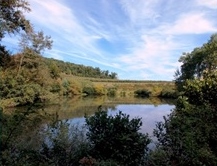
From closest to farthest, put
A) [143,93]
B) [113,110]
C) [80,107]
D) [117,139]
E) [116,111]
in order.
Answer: [117,139], [116,111], [113,110], [80,107], [143,93]

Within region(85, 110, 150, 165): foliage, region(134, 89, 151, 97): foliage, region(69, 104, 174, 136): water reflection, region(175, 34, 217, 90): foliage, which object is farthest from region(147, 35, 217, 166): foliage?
region(134, 89, 151, 97): foliage

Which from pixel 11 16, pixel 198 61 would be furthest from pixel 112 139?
pixel 198 61

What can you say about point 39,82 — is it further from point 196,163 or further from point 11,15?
point 196,163

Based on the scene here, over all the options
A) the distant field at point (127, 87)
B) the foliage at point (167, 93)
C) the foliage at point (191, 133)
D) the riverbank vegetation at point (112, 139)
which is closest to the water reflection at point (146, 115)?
the foliage at point (191, 133)

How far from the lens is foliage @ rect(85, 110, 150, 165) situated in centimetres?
686

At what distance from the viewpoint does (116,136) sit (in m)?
6.91

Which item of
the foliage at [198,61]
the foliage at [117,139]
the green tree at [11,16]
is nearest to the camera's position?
the foliage at [117,139]

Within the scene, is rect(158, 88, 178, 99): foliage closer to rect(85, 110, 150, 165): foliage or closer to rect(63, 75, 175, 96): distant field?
rect(63, 75, 175, 96): distant field

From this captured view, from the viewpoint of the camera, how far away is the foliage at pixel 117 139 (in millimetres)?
6859

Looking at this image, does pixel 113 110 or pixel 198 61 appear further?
pixel 198 61

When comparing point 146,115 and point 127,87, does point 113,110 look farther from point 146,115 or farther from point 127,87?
point 127,87

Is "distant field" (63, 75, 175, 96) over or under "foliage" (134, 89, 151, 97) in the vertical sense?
over

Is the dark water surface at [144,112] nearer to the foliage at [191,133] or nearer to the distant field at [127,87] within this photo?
the foliage at [191,133]

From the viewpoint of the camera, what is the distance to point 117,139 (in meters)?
6.89
